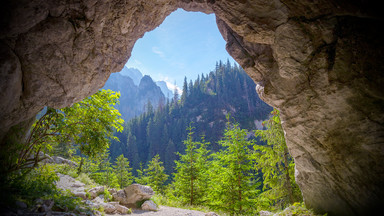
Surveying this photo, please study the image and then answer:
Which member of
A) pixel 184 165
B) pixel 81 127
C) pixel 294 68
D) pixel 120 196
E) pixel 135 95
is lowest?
pixel 120 196

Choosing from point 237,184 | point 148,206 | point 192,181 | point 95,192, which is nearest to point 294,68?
point 237,184

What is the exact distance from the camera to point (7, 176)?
5074mm

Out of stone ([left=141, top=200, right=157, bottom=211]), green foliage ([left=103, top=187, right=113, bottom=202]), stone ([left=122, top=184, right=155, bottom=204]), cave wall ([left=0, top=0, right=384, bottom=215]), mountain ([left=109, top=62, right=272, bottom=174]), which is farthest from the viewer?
mountain ([left=109, top=62, right=272, bottom=174])

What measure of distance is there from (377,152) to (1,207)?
375 inches

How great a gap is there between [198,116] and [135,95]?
95842 mm

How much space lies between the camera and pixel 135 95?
164 meters

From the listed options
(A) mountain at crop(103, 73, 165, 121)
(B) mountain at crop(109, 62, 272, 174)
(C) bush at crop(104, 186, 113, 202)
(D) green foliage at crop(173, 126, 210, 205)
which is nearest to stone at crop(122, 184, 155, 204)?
(C) bush at crop(104, 186, 113, 202)

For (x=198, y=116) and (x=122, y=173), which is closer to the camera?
(x=122, y=173)

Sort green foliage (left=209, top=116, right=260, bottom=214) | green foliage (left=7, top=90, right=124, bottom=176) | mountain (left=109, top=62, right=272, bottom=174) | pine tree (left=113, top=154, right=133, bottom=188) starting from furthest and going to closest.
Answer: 1. mountain (left=109, top=62, right=272, bottom=174)
2. pine tree (left=113, top=154, right=133, bottom=188)
3. green foliage (left=209, top=116, right=260, bottom=214)
4. green foliage (left=7, top=90, right=124, bottom=176)

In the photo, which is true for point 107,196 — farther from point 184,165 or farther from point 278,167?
point 278,167

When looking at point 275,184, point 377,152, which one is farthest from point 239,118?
point 377,152

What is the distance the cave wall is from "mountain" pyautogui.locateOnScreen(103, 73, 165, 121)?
5893 inches

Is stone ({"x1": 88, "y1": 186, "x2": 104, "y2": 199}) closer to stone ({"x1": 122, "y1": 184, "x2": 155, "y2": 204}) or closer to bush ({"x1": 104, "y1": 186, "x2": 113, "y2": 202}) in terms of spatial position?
bush ({"x1": 104, "y1": 186, "x2": 113, "y2": 202})

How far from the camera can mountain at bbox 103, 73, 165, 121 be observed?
15535 cm
